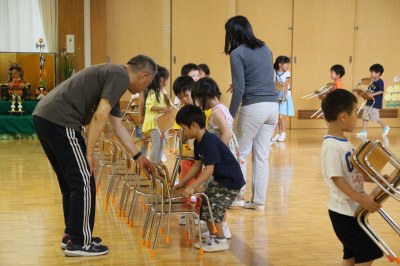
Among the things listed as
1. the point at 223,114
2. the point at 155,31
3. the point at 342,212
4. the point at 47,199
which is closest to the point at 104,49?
the point at 155,31

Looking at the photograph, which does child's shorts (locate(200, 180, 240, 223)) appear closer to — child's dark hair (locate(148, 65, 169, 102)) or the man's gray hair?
the man's gray hair

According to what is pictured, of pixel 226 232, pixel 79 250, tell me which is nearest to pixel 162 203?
pixel 79 250

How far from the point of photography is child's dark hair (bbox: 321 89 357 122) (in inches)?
143

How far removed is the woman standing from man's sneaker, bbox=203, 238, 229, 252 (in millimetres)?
1263

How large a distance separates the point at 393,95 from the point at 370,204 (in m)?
11.6

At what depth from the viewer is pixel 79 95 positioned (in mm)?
4605

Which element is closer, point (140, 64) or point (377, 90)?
point (140, 64)

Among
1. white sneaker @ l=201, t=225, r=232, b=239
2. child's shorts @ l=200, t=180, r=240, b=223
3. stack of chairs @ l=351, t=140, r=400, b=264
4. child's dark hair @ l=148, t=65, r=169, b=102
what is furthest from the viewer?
child's dark hair @ l=148, t=65, r=169, b=102

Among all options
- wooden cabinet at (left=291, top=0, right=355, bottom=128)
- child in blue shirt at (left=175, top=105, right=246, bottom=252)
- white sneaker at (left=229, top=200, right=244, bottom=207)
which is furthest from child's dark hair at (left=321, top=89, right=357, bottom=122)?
wooden cabinet at (left=291, top=0, right=355, bottom=128)

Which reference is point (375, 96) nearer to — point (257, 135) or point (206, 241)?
point (257, 135)

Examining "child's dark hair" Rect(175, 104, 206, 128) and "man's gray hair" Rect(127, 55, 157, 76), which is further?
"child's dark hair" Rect(175, 104, 206, 128)

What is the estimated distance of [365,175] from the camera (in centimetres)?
342

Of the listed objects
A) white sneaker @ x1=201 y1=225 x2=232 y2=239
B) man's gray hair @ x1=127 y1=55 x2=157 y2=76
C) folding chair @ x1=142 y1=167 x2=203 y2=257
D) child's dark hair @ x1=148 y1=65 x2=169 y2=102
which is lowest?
white sneaker @ x1=201 y1=225 x2=232 y2=239

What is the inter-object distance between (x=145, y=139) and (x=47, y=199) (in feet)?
5.20
